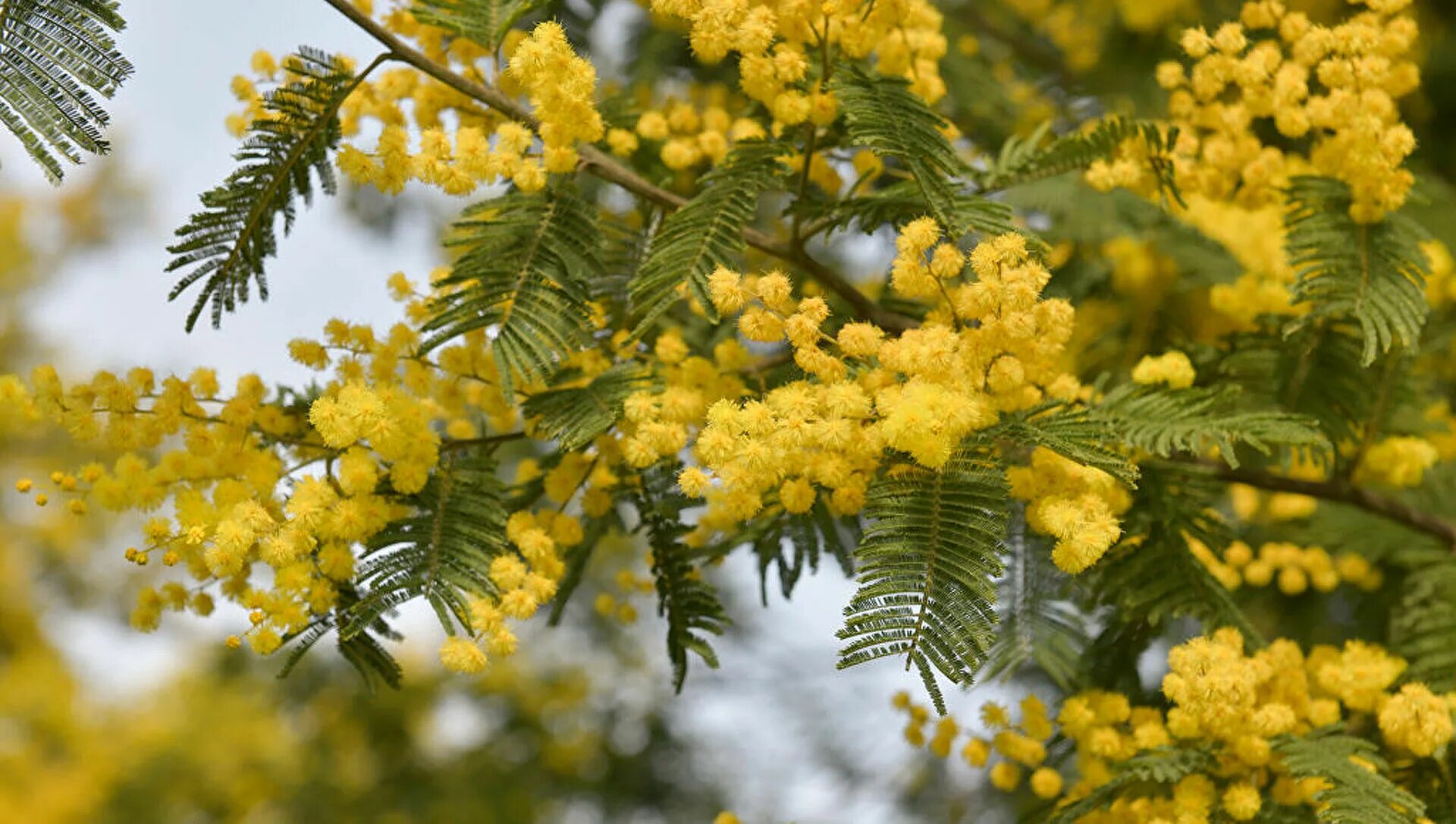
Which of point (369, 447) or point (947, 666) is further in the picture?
point (369, 447)

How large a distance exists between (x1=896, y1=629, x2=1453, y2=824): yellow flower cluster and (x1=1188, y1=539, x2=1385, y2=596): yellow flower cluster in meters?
0.31

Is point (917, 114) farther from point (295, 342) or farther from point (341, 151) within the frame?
point (295, 342)

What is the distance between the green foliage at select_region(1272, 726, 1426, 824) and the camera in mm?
1628

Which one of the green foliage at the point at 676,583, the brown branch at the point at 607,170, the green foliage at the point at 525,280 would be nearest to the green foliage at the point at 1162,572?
→ the brown branch at the point at 607,170

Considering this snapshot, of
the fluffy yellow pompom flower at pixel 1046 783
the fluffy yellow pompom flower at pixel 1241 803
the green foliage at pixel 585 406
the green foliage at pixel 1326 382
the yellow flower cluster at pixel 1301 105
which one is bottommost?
the fluffy yellow pompom flower at pixel 1241 803

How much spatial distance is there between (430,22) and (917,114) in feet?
2.11

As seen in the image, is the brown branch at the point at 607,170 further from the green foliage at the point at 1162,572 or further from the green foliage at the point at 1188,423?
the green foliage at the point at 1162,572

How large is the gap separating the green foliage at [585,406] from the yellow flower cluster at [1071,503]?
0.48 m

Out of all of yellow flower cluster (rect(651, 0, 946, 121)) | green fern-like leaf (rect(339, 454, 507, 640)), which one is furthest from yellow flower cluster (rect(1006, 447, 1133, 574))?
green fern-like leaf (rect(339, 454, 507, 640))

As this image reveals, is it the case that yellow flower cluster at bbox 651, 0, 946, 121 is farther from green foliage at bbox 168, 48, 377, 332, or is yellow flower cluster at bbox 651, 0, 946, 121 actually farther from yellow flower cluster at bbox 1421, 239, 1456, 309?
yellow flower cluster at bbox 1421, 239, 1456, 309

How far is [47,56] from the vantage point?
1546mm

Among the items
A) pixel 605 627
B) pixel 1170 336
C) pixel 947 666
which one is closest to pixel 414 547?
pixel 947 666

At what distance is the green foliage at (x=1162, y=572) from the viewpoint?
6.48 ft

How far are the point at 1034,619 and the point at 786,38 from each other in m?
0.99
